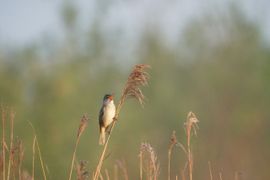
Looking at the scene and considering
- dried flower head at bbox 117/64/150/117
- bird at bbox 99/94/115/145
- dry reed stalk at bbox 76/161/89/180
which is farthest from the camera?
bird at bbox 99/94/115/145

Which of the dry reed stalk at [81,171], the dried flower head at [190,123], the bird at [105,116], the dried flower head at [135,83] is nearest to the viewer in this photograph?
the dry reed stalk at [81,171]

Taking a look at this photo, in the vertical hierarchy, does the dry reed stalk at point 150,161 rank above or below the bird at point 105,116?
below

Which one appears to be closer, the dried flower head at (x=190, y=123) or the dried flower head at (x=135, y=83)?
the dried flower head at (x=190, y=123)

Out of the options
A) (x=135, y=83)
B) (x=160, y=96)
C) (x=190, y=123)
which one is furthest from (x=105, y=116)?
(x=160, y=96)

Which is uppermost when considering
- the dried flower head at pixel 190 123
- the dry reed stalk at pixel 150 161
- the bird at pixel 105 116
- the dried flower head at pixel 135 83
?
the bird at pixel 105 116

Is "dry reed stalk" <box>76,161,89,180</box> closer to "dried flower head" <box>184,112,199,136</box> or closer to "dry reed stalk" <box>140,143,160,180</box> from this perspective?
"dry reed stalk" <box>140,143,160,180</box>

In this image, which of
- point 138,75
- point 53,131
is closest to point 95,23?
point 53,131

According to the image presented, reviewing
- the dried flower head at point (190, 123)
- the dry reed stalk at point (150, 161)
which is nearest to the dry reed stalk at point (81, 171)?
the dry reed stalk at point (150, 161)

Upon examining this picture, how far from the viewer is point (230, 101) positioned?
143 ft

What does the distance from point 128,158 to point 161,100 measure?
1503 centimetres

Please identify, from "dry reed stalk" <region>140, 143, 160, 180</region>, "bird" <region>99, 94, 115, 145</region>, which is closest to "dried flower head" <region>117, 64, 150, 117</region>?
"dry reed stalk" <region>140, 143, 160, 180</region>

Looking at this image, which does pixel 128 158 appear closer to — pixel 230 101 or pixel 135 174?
pixel 135 174

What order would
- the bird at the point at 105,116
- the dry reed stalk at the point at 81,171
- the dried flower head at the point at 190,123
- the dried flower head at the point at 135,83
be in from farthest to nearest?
the bird at the point at 105,116 → the dried flower head at the point at 135,83 → the dried flower head at the point at 190,123 → the dry reed stalk at the point at 81,171

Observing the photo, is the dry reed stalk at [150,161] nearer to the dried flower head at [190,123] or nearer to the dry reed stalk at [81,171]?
the dried flower head at [190,123]
